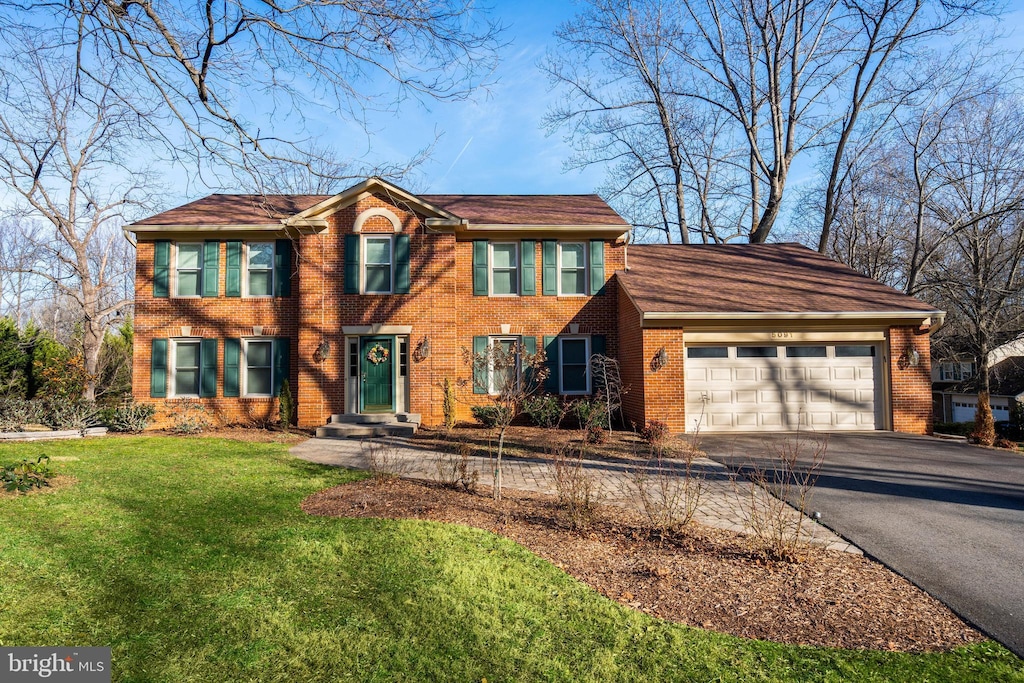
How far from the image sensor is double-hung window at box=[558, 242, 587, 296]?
15.1 m

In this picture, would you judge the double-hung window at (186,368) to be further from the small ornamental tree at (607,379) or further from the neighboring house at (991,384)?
the neighboring house at (991,384)

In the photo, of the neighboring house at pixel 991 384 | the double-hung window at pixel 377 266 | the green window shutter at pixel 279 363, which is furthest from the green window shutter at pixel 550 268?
the neighboring house at pixel 991 384

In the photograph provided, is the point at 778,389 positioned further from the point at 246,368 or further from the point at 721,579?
the point at 246,368

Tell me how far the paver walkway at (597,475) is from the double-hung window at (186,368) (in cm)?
491

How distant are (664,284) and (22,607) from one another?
13.5m

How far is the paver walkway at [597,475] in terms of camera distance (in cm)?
618

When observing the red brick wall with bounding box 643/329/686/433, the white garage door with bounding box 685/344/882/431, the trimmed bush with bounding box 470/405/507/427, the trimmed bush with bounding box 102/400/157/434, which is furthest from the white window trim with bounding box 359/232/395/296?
the white garage door with bounding box 685/344/882/431

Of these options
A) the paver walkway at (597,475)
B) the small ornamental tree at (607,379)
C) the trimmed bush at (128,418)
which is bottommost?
the paver walkway at (597,475)

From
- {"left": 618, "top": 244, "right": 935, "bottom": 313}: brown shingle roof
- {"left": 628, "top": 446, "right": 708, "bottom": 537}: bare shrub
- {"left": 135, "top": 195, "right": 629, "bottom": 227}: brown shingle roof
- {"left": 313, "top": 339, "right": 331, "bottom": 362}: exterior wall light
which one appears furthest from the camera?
{"left": 135, "top": 195, "right": 629, "bottom": 227}: brown shingle roof

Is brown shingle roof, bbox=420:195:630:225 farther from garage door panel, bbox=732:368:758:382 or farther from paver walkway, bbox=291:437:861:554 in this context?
paver walkway, bbox=291:437:861:554

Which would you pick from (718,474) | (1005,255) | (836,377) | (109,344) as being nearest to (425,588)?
(718,474)

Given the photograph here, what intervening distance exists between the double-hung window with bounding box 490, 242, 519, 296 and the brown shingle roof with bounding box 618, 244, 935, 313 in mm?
2968

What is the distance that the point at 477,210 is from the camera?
637 inches

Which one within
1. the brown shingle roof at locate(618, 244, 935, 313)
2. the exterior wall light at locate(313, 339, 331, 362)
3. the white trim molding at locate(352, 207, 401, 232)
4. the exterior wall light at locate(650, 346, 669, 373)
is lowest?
the exterior wall light at locate(650, 346, 669, 373)
